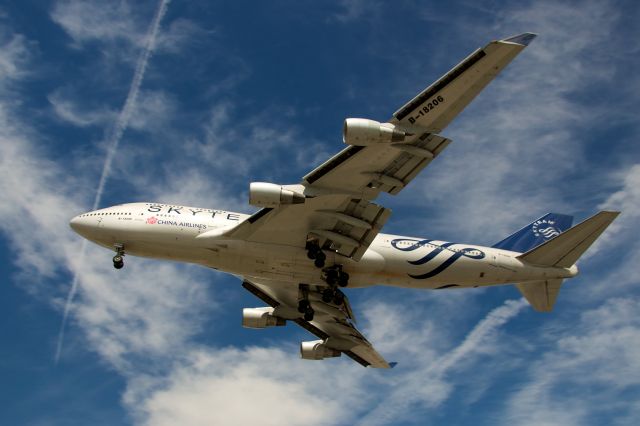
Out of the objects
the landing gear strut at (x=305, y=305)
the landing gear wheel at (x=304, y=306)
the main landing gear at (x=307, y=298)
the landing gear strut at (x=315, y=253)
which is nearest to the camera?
the landing gear strut at (x=315, y=253)

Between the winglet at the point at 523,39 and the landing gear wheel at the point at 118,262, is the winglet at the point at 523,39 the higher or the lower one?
the higher one

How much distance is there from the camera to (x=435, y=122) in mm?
34719

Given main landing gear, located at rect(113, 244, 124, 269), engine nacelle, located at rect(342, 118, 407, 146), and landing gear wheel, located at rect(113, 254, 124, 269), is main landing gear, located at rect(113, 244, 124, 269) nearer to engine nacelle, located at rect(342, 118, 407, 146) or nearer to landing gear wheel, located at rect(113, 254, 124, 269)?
landing gear wheel, located at rect(113, 254, 124, 269)

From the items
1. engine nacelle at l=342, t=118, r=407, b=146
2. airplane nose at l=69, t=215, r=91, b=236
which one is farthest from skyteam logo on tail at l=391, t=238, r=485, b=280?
airplane nose at l=69, t=215, r=91, b=236

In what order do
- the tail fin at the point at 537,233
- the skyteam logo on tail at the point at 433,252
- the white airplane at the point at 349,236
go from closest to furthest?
1. the white airplane at the point at 349,236
2. the skyteam logo on tail at the point at 433,252
3. the tail fin at the point at 537,233

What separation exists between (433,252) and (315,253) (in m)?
7.32

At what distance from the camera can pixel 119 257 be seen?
43.1 m

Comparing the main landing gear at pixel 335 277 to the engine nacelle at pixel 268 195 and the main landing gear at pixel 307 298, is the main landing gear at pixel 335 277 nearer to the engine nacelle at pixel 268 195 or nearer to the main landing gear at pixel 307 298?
the main landing gear at pixel 307 298

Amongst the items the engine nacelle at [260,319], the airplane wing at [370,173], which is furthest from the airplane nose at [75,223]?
the engine nacelle at [260,319]

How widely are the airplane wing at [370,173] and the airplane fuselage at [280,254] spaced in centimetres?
100

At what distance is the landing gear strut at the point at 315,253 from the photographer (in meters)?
42.2

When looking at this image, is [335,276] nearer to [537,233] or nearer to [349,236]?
[349,236]

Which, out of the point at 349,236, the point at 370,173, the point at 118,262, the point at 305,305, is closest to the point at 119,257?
the point at 118,262

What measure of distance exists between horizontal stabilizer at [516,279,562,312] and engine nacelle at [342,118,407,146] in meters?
17.9
